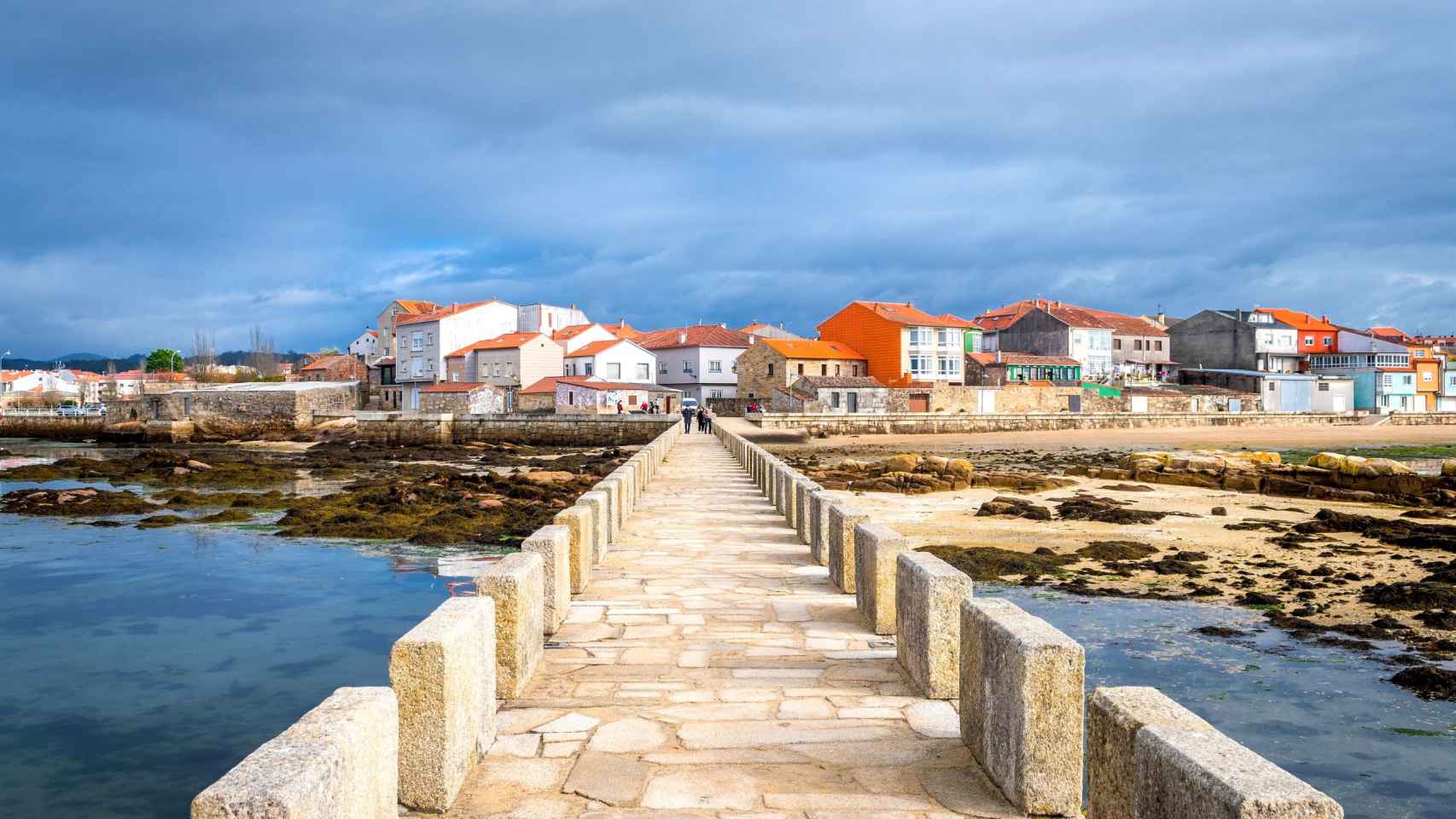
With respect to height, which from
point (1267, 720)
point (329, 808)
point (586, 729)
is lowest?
point (1267, 720)

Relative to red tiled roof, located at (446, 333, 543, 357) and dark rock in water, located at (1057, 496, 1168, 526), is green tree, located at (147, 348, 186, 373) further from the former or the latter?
dark rock in water, located at (1057, 496, 1168, 526)

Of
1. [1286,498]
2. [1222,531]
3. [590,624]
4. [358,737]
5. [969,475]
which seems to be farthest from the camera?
[969,475]

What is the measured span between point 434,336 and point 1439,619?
79.3 m

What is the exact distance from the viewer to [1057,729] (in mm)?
4332

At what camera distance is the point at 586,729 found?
5.77 m

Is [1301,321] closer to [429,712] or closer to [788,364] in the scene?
[788,364]

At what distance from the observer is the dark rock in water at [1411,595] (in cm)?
1352

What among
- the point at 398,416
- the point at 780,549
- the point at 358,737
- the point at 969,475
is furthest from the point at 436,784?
the point at 398,416

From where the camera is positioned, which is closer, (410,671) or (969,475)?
(410,671)

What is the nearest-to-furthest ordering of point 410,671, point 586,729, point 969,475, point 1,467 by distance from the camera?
point 410,671 → point 586,729 → point 969,475 → point 1,467

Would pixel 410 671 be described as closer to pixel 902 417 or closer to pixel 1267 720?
pixel 1267 720

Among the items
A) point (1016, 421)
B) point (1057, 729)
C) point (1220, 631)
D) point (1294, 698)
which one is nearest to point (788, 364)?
point (1016, 421)

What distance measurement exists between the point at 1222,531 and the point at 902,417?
46.8 metres

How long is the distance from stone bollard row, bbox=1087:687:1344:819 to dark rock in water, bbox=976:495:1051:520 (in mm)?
18964
